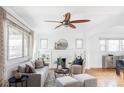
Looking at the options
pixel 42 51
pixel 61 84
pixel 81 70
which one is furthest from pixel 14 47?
pixel 42 51

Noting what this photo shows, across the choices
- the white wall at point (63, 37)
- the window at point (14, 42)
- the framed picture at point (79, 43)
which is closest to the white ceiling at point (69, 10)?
the window at point (14, 42)

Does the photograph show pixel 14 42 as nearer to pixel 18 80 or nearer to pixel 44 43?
pixel 18 80

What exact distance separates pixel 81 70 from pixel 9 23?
11.9ft

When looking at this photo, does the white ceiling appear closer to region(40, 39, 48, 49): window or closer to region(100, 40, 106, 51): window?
region(40, 39, 48, 49): window

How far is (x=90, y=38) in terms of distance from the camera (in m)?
9.18

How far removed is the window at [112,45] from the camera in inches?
370

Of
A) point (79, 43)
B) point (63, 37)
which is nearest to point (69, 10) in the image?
point (63, 37)

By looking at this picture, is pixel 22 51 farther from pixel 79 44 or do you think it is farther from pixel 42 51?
pixel 79 44

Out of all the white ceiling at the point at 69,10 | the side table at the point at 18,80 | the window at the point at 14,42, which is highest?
the white ceiling at the point at 69,10

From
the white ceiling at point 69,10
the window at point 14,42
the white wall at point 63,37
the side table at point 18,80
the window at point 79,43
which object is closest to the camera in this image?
the side table at point 18,80

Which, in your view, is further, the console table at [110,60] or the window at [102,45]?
the window at [102,45]

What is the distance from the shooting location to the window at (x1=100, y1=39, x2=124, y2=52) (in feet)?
30.8

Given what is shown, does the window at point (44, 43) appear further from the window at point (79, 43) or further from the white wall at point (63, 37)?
the window at point (79, 43)
